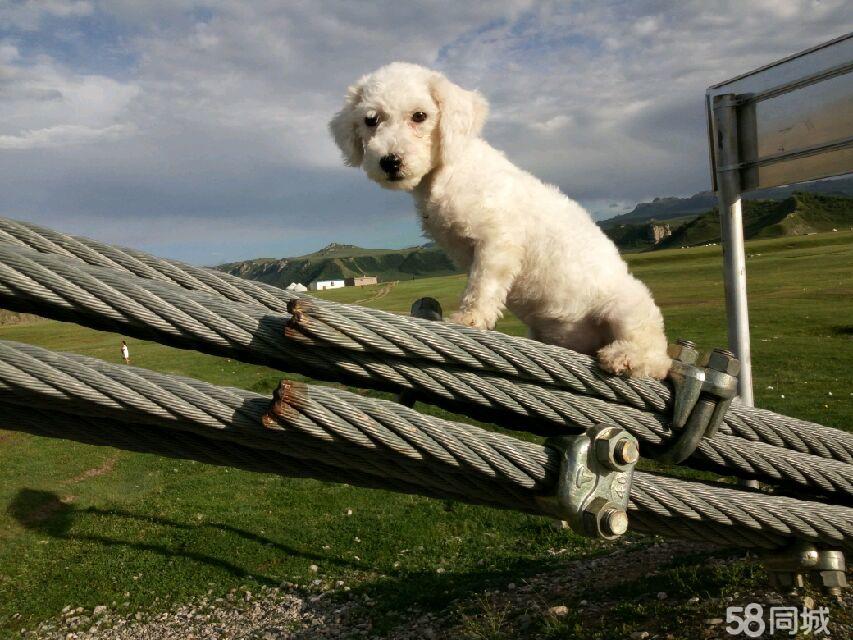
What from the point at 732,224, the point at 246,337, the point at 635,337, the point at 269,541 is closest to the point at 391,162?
the point at 635,337

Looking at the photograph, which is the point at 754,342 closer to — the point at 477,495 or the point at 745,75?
the point at 745,75

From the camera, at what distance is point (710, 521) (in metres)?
2.75

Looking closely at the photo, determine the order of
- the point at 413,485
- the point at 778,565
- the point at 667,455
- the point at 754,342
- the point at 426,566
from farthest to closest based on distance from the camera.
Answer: the point at 754,342, the point at 426,566, the point at 778,565, the point at 667,455, the point at 413,485

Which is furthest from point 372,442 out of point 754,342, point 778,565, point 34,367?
point 754,342

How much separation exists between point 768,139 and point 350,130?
3104mm

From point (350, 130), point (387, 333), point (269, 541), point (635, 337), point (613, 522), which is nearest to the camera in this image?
point (387, 333)

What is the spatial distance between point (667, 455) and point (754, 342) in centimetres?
2112

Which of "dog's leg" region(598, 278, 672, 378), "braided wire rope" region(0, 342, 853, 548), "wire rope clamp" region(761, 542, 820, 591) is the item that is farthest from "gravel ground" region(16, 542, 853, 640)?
"braided wire rope" region(0, 342, 853, 548)

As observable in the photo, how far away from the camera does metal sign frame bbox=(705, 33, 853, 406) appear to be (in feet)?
14.5

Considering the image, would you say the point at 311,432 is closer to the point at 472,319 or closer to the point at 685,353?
the point at 472,319

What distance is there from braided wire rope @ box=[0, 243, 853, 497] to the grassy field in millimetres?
3890

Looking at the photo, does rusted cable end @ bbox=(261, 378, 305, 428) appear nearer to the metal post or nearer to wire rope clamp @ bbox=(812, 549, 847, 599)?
wire rope clamp @ bbox=(812, 549, 847, 599)

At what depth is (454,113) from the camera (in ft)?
12.1

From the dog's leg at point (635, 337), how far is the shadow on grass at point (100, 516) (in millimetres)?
7784
